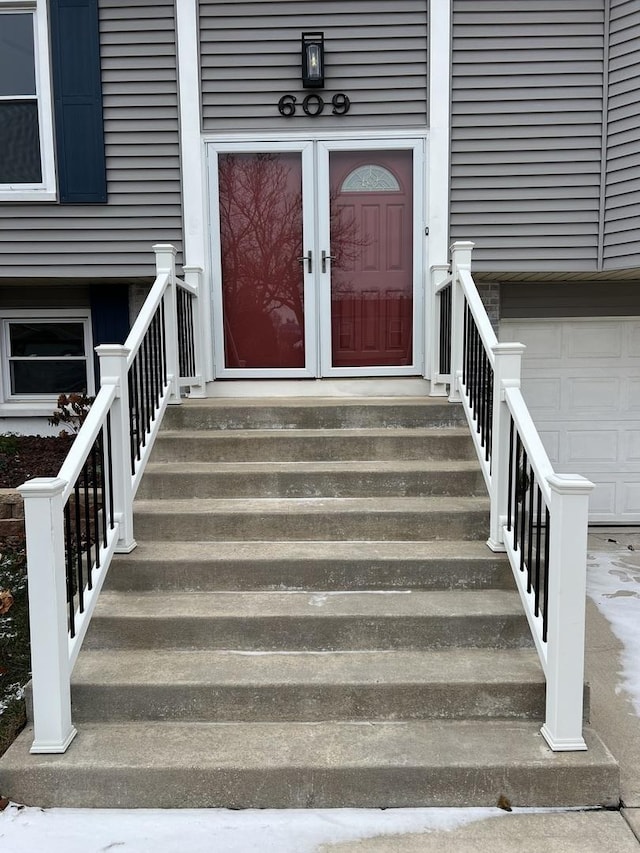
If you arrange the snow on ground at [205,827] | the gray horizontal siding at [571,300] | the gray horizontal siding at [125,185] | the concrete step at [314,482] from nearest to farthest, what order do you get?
1. the snow on ground at [205,827]
2. the concrete step at [314,482]
3. the gray horizontal siding at [125,185]
4. the gray horizontal siding at [571,300]

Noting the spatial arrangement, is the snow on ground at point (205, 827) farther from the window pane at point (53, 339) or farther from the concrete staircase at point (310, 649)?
the window pane at point (53, 339)

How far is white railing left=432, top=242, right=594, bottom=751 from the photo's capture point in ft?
7.56

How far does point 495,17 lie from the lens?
470 cm

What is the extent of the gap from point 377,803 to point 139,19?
198 inches

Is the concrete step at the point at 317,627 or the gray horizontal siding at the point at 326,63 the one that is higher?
the gray horizontal siding at the point at 326,63

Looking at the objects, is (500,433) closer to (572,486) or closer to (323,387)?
(572,486)

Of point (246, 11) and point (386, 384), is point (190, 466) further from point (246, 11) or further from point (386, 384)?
point (246, 11)

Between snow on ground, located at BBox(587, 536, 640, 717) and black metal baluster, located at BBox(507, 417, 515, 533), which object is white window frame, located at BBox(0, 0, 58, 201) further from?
snow on ground, located at BBox(587, 536, 640, 717)

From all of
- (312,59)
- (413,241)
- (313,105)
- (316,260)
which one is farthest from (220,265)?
(312,59)

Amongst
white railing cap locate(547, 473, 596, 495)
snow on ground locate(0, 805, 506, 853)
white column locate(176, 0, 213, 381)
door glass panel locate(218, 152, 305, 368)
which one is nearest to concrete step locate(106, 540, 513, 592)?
white railing cap locate(547, 473, 596, 495)

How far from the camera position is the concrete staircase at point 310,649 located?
2227mm

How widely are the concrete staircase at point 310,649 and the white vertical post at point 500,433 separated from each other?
15cm

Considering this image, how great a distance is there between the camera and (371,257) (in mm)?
4891

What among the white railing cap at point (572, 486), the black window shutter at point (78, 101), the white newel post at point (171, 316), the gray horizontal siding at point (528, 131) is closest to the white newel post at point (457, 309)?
the gray horizontal siding at point (528, 131)
